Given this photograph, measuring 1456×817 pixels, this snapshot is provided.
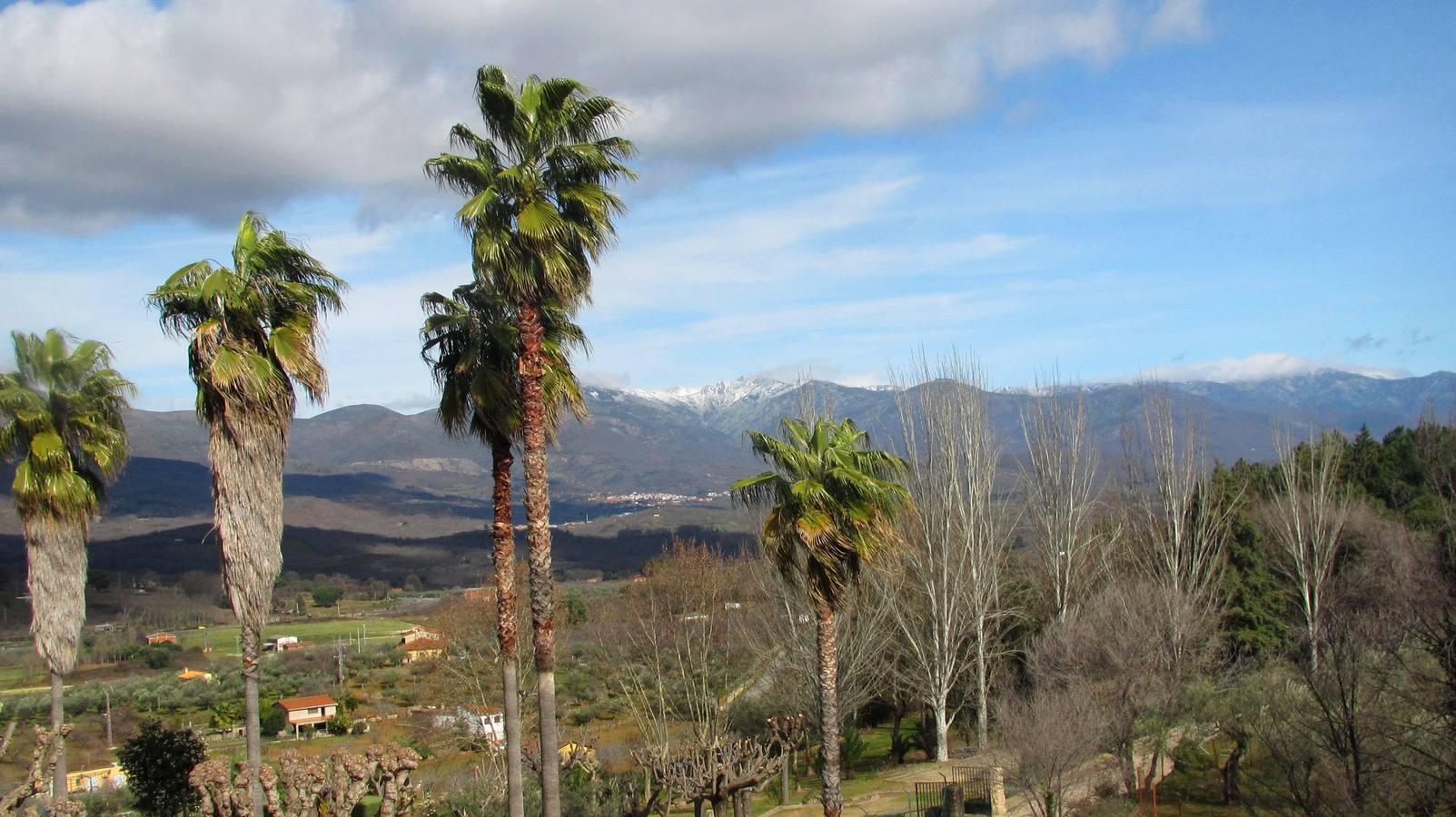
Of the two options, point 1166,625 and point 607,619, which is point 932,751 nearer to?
point 1166,625

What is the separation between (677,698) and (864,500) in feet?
88.2

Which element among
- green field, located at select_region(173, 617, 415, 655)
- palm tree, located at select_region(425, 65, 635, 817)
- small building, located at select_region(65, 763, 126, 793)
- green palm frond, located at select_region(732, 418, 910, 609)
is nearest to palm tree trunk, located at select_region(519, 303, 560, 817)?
palm tree, located at select_region(425, 65, 635, 817)

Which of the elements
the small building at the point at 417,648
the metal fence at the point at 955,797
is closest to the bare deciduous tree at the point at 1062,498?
the metal fence at the point at 955,797

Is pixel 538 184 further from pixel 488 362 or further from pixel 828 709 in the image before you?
pixel 828 709

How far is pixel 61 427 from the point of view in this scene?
1650cm

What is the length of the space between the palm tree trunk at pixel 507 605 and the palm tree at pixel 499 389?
0.04ft

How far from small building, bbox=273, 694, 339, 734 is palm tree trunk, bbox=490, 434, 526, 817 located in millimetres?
34796

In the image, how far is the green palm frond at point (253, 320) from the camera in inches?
507

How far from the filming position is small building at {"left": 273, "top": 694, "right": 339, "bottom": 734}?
4484cm

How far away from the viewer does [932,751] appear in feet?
122

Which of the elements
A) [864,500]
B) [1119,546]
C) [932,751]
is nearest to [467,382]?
Answer: [864,500]

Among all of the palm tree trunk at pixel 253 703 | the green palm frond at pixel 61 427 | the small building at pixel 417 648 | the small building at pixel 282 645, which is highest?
the green palm frond at pixel 61 427

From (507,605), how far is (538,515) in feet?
5.28

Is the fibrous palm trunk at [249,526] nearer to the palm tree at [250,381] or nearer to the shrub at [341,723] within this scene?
the palm tree at [250,381]
